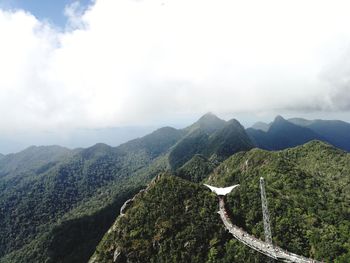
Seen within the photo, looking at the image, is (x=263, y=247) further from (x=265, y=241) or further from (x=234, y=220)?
(x=234, y=220)

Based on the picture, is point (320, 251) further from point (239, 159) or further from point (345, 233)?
point (239, 159)

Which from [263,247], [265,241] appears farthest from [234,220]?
[263,247]

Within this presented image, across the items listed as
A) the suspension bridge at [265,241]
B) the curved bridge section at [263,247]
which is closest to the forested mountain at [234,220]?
the suspension bridge at [265,241]

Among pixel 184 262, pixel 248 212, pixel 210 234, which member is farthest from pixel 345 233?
pixel 184 262

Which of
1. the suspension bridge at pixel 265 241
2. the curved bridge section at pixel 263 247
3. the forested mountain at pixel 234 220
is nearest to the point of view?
the suspension bridge at pixel 265 241

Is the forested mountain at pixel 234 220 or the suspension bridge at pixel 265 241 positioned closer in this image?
the suspension bridge at pixel 265 241

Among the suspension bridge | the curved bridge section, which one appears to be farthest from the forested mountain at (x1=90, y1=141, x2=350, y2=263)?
the curved bridge section

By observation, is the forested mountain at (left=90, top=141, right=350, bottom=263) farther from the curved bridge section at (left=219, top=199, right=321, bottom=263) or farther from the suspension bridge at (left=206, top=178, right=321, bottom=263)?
the curved bridge section at (left=219, top=199, right=321, bottom=263)

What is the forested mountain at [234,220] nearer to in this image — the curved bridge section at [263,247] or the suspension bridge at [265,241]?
the suspension bridge at [265,241]
